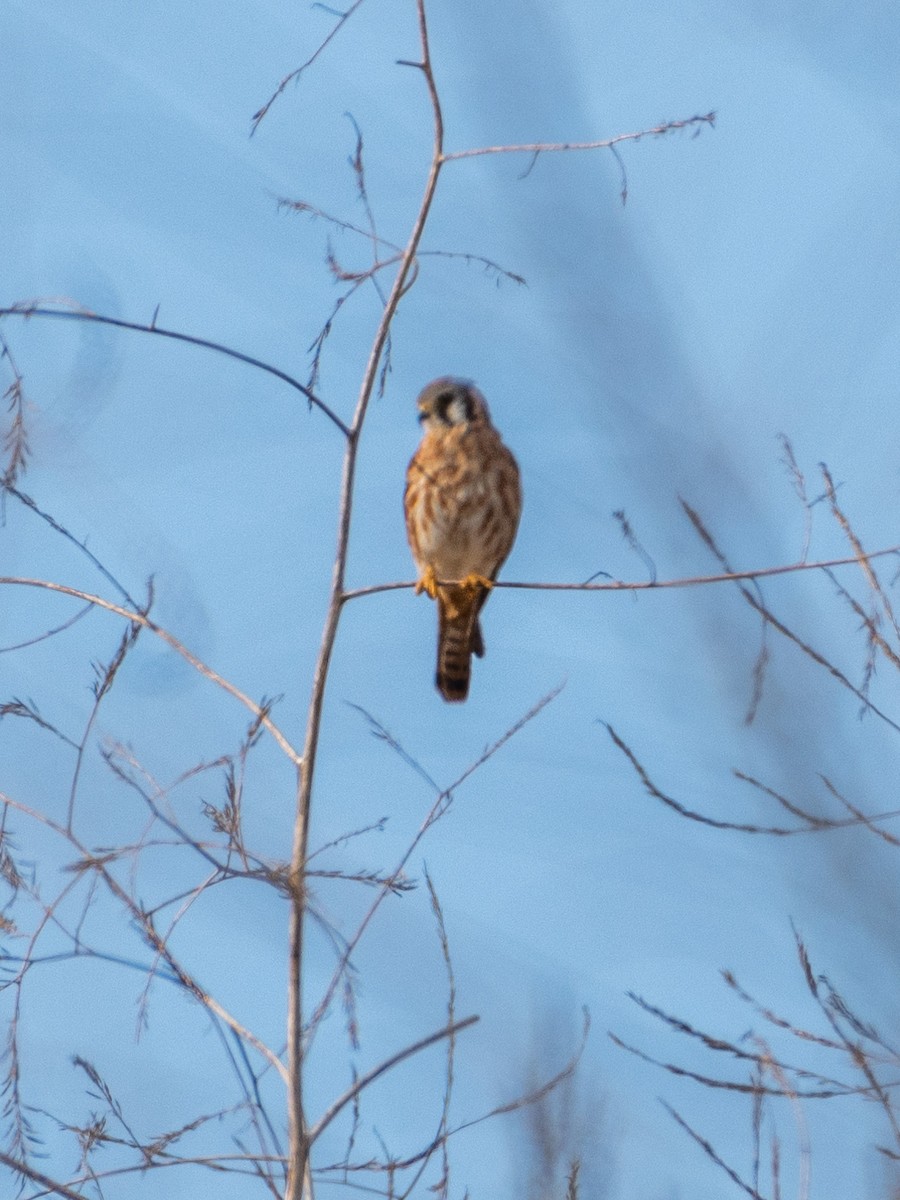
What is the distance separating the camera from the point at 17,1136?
2311mm

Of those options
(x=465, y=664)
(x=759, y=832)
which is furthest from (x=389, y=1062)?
(x=465, y=664)

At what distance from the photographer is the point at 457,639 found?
16.9 ft

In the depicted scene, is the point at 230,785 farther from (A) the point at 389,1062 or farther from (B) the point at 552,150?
(B) the point at 552,150

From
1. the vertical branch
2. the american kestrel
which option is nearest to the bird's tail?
the american kestrel

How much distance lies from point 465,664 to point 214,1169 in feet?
9.77

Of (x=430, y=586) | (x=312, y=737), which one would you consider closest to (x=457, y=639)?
(x=430, y=586)

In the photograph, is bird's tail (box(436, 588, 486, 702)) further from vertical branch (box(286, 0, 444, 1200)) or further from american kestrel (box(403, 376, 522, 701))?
vertical branch (box(286, 0, 444, 1200))

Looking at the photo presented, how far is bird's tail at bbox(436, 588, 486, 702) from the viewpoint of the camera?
512cm

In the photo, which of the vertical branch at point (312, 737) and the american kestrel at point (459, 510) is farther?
the american kestrel at point (459, 510)

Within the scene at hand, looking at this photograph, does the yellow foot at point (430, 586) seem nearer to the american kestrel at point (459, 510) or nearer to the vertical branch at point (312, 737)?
the american kestrel at point (459, 510)

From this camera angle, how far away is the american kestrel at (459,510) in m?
5.17

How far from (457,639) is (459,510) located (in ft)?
1.60

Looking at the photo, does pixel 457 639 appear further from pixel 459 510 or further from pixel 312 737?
pixel 312 737

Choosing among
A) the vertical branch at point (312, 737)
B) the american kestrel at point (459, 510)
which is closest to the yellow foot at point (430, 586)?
the american kestrel at point (459, 510)
